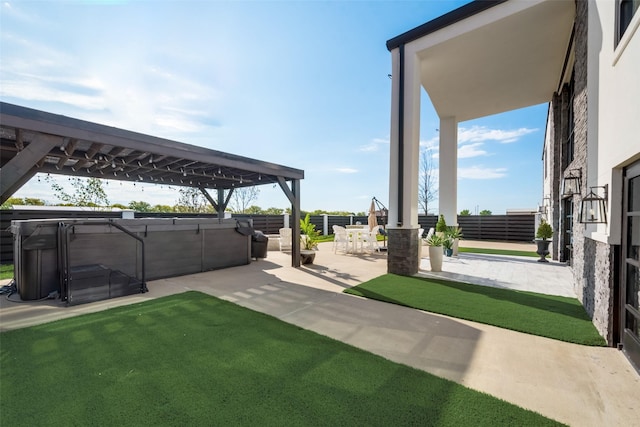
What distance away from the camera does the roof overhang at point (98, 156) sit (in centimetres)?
371

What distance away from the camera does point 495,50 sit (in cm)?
665

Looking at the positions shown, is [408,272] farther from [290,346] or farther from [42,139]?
[42,139]

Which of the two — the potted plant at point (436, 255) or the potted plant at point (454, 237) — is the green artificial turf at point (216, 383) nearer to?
the potted plant at point (436, 255)

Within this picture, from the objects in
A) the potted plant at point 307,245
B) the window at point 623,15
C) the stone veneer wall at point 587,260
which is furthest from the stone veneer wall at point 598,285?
the potted plant at point 307,245

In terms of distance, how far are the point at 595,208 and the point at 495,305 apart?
6.18 ft

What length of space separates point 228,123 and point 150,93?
3415mm

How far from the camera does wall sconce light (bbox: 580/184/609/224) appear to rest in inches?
125

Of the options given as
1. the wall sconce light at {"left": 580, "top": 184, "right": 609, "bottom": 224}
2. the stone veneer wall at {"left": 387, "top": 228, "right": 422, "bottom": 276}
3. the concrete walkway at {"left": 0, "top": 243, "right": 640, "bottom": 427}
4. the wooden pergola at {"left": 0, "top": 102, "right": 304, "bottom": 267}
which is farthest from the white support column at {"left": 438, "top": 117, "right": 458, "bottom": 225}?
the wall sconce light at {"left": 580, "top": 184, "right": 609, "bottom": 224}

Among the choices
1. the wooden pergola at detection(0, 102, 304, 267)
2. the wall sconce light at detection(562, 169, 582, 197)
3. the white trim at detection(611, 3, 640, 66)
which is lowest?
the wall sconce light at detection(562, 169, 582, 197)

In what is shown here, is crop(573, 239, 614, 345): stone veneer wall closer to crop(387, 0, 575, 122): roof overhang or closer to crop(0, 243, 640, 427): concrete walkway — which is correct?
crop(0, 243, 640, 427): concrete walkway

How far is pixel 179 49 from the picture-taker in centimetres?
634

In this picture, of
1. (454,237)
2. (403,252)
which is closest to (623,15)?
(403,252)

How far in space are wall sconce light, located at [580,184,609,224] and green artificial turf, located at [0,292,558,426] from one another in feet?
8.92

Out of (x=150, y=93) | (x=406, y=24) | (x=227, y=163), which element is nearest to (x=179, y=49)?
(x=150, y=93)
